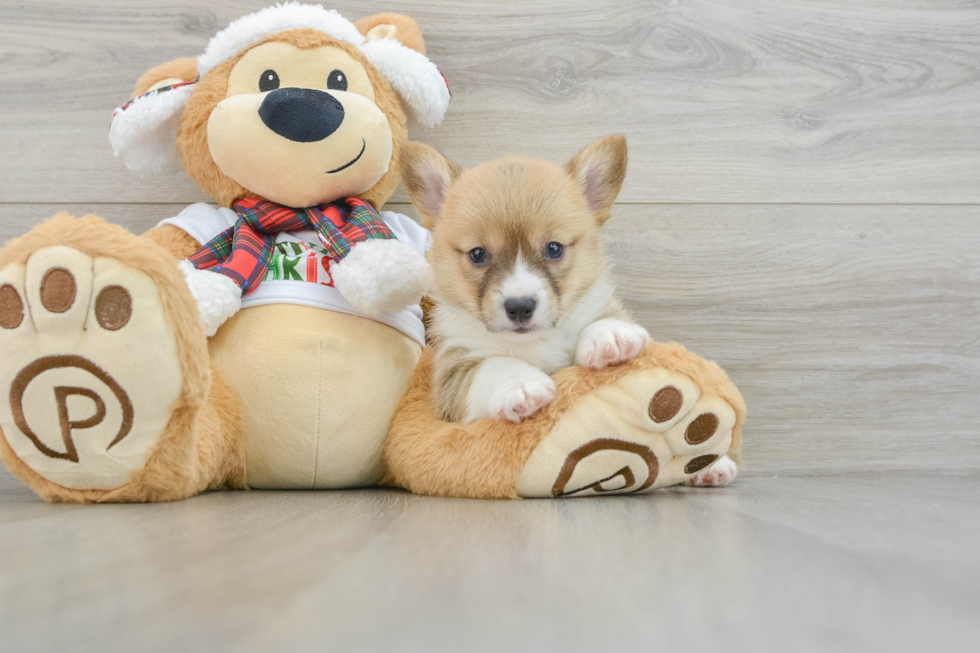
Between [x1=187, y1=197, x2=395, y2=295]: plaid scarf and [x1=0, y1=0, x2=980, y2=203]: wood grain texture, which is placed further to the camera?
[x1=0, y1=0, x2=980, y2=203]: wood grain texture

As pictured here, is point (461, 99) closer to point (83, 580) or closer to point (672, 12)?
point (672, 12)

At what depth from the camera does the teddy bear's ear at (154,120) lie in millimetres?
1157

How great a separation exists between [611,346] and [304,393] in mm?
478

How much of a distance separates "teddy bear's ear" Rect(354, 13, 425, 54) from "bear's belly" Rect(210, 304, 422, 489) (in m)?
0.57

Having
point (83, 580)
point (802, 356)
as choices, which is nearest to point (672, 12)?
point (802, 356)

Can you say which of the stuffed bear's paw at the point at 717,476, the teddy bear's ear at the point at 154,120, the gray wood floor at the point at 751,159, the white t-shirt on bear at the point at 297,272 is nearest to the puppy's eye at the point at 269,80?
the teddy bear's ear at the point at 154,120

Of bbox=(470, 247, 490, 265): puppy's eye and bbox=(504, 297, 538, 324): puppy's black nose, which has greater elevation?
bbox=(470, 247, 490, 265): puppy's eye

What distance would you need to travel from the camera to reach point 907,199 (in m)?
1.50

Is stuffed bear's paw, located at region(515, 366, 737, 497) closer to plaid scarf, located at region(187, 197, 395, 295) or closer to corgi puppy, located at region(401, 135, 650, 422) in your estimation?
corgi puppy, located at region(401, 135, 650, 422)

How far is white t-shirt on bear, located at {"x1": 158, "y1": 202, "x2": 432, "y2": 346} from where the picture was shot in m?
1.10

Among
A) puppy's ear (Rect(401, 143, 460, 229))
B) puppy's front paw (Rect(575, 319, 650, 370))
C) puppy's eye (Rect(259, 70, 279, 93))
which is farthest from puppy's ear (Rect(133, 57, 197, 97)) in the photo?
puppy's front paw (Rect(575, 319, 650, 370))

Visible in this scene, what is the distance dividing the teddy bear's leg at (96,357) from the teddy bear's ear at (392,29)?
2.24 feet

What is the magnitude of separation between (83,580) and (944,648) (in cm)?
58

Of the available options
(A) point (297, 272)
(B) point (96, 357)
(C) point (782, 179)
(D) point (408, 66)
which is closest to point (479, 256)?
(A) point (297, 272)
